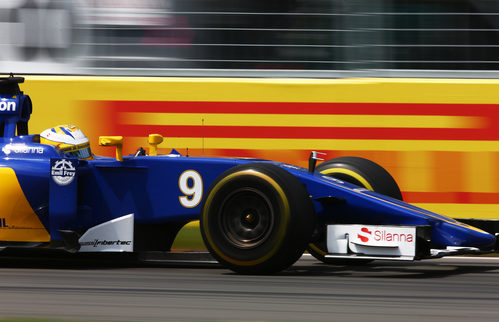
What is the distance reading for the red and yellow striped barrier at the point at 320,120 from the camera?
8750mm

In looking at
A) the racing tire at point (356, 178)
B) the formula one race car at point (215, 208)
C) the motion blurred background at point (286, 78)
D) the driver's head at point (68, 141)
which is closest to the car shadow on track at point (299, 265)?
the racing tire at point (356, 178)

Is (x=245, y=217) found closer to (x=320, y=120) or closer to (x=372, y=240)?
(x=372, y=240)

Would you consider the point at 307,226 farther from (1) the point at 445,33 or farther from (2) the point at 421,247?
(1) the point at 445,33

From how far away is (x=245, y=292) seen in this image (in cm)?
589

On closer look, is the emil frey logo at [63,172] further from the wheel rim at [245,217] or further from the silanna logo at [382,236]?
the silanna logo at [382,236]

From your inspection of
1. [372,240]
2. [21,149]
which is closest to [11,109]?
[21,149]

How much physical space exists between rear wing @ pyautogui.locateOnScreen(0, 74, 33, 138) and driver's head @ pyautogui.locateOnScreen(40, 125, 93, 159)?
395 millimetres

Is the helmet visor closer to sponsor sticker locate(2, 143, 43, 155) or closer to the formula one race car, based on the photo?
the formula one race car

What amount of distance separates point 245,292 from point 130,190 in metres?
1.46

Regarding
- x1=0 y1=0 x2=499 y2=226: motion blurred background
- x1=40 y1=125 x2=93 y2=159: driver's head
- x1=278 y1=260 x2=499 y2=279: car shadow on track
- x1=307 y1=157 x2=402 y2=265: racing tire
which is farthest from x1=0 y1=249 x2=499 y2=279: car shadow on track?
x1=0 y1=0 x2=499 y2=226: motion blurred background

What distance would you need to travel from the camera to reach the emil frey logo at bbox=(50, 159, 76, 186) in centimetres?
689

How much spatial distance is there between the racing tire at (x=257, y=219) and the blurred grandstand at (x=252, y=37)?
8.53 feet

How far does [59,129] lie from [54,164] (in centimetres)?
54

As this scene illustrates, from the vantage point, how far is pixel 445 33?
870cm
